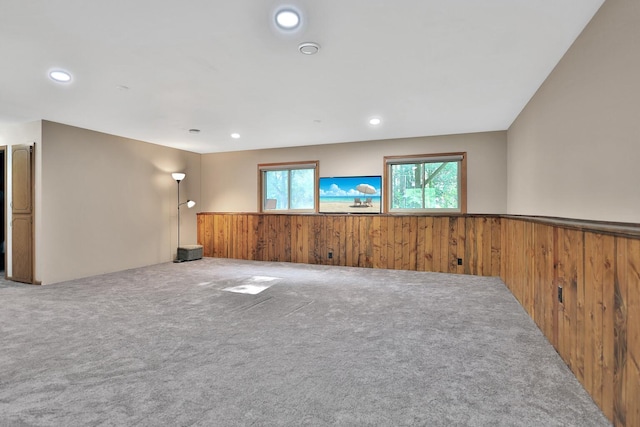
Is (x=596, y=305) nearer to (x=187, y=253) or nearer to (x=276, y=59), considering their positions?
(x=276, y=59)

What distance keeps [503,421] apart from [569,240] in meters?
1.23

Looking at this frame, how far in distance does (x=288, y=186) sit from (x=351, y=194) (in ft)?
4.51

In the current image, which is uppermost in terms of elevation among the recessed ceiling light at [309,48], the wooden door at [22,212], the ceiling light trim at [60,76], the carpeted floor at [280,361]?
the ceiling light trim at [60,76]

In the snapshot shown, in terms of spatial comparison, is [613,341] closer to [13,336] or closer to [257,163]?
[13,336]

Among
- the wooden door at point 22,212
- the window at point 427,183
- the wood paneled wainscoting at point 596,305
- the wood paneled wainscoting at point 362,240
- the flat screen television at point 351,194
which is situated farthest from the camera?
the flat screen television at point 351,194

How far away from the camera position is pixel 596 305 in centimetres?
170

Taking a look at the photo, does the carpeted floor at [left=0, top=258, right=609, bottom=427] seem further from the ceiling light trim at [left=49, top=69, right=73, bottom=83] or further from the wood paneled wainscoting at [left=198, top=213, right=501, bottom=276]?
the ceiling light trim at [left=49, top=69, right=73, bottom=83]

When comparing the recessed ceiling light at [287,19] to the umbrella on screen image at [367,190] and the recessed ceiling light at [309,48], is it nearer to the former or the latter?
the recessed ceiling light at [309,48]

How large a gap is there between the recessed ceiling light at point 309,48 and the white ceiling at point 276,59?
6cm

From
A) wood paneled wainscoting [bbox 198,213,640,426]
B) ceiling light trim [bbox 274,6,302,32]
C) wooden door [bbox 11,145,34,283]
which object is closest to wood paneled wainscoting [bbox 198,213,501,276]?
wood paneled wainscoting [bbox 198,213,640,426]

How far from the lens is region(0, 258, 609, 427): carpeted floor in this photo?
1589 mm

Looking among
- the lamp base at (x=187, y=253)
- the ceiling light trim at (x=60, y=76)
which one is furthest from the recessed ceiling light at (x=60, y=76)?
the lamp base at (x=187, y=253)

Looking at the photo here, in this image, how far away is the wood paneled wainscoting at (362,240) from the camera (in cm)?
500

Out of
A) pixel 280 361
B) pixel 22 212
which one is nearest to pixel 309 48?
pixel 280 361
